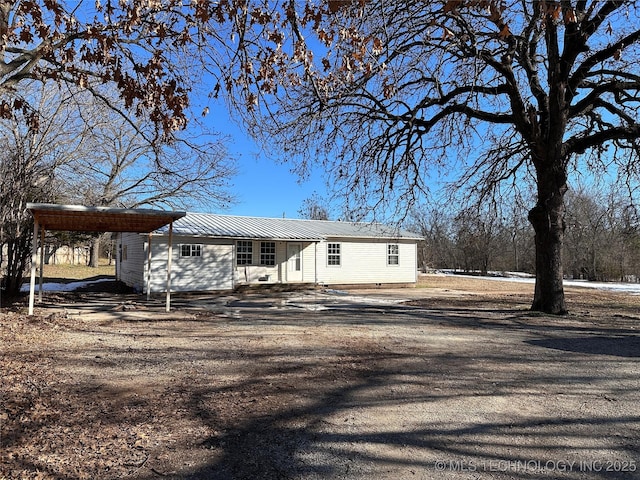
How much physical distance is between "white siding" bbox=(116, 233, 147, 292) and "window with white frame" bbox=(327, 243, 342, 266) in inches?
366

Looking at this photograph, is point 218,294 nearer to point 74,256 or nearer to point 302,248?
point 302,248

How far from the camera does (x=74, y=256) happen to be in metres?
48.9

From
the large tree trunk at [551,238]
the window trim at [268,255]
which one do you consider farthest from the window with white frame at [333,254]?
the large tree trunk at [551,238]

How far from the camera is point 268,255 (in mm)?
20250

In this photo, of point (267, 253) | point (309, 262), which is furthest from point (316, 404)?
point (309, 262)

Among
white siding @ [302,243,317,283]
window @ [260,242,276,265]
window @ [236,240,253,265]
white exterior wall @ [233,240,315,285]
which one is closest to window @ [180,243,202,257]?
white exterior wall @ [233,240,315,285]

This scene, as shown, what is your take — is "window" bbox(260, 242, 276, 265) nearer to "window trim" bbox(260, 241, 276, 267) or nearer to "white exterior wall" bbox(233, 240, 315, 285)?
"window trim" bbox(260, 241, 276, 267)

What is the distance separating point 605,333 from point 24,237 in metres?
16.0

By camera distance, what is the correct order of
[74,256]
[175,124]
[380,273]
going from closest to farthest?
[175,124] < [380,273] < [74,256]

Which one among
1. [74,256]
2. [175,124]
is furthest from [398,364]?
[74,256]

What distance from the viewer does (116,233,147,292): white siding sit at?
57.2 ft

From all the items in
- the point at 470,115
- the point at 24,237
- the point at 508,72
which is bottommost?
the point at 24,237

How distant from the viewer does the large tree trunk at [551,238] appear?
11.0m

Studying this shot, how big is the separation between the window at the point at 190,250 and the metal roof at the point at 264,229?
0.66 meters
